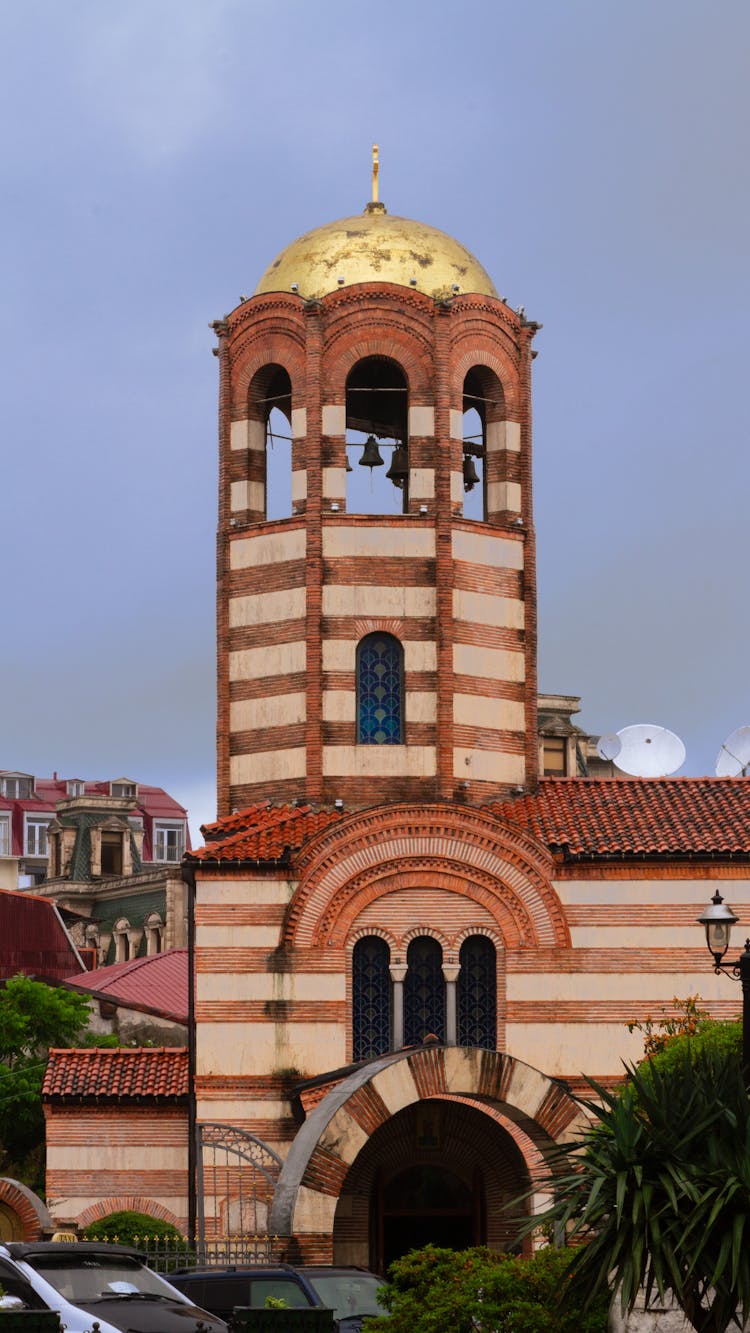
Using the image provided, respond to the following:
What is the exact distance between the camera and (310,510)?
42.5 metres

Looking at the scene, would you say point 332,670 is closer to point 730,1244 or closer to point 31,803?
point 730,1244

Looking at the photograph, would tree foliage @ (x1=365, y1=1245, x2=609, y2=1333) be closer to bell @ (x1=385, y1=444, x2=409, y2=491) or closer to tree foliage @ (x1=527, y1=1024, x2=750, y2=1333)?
tree foliage @ (x1=527, y1=1024, x2=750, y2=1333)

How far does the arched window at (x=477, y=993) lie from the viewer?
A: 4028 cm

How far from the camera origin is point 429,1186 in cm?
4016

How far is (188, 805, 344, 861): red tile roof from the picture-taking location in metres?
40.0

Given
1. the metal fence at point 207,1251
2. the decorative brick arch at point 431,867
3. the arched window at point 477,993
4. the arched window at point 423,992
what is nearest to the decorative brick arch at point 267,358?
the decorative brick arch at point 431,867

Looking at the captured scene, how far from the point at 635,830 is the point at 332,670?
19.3 ft

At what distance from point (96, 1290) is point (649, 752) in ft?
87.3

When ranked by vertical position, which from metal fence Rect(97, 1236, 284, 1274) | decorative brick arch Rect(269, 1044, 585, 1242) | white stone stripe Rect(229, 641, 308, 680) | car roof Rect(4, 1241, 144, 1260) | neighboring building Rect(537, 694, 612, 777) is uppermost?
neighboring building Rect(537, 694, 612, 777)

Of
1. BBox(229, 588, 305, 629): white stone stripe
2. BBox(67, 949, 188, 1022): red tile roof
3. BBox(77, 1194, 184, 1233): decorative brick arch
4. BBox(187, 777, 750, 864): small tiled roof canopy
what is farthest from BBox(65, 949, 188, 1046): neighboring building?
BBox(187, 777, 750, 864): small tiled roof canopy

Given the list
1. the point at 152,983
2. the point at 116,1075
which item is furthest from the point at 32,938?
the point at 116,1075

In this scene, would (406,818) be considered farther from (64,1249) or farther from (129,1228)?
(64,1249)

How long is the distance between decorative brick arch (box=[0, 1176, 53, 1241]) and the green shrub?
1370mm

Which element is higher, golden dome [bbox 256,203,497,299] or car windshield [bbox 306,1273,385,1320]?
golden dome [bbox 256,203,497,299]
